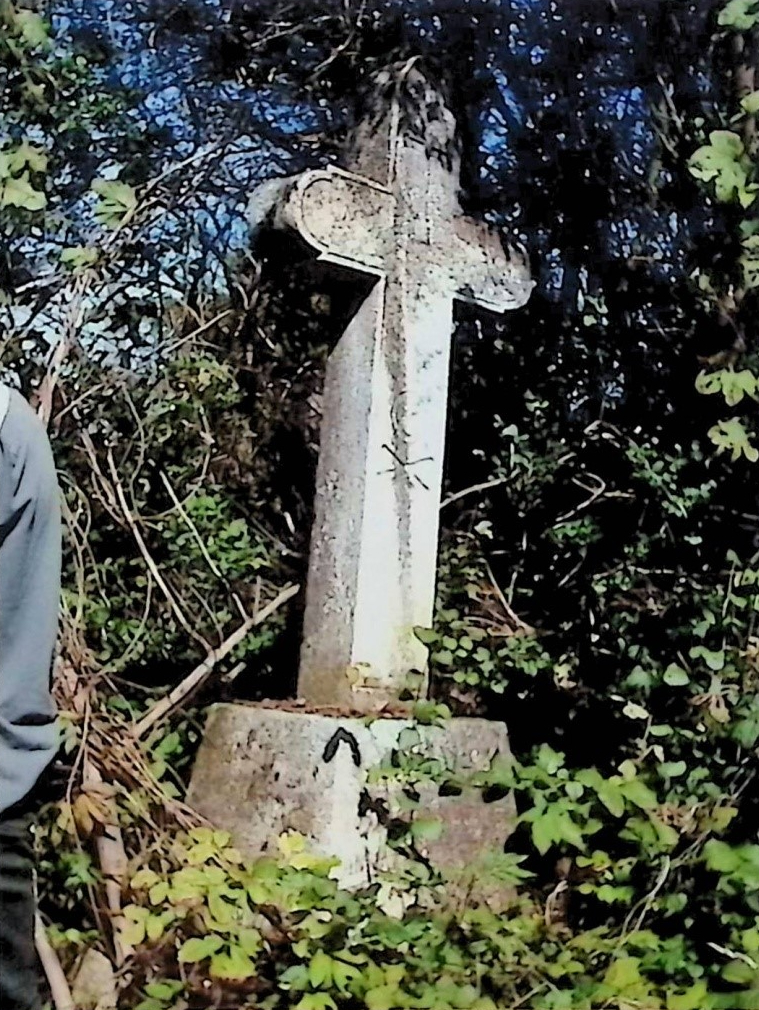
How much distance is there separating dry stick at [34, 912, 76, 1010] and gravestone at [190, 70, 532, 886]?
0.31 metres

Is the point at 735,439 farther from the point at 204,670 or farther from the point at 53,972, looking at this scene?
the point at 53,972

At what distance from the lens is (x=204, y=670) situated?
2490 mm

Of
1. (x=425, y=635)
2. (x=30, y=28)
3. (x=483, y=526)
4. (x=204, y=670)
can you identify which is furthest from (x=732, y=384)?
(x=30, y=28)

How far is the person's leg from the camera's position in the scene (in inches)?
63.5

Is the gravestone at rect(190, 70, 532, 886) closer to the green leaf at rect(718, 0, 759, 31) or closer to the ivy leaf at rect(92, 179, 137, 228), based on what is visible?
the ivy leaf at rect(92, 179, 137, 228)

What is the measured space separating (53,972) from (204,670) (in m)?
0.65

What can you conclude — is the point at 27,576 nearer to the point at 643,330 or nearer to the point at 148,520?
the point at 148,520

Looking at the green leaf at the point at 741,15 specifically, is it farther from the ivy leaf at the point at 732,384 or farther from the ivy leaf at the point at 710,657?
the ivy leaf at the point at 710,657

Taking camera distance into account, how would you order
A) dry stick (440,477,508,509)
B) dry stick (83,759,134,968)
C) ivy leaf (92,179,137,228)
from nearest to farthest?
dry stick (83,759,134,968) → ivy leaf (92,179,137,228) → dry stick (440,477,508,509)

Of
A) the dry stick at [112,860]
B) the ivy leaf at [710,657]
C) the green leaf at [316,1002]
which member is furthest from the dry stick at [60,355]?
the ivy leaf at [710,657]

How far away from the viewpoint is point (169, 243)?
254 cm

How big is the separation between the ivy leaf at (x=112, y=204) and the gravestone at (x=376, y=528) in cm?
34

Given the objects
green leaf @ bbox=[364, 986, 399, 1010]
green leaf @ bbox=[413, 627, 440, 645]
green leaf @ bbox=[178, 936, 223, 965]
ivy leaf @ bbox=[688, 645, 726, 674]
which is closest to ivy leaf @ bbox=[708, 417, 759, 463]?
ivy leaf @ bbox=[688, 645, 726, 674]

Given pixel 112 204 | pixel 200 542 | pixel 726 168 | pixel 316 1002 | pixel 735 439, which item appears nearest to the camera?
pixel 316 1002
